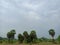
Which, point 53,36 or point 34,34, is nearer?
point 34,34

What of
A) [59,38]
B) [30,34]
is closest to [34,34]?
[30,34]

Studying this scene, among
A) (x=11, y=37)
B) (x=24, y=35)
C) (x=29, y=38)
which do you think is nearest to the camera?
(x=29, y=38)

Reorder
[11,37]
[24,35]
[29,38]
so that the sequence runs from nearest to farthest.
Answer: [29,38] < [24,35] < [11,37]

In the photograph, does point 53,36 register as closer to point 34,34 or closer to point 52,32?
point 52,32

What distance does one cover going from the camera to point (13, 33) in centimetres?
5109

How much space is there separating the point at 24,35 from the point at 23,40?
1.62 metres

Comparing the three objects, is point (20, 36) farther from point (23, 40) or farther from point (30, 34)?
point (30, 34)

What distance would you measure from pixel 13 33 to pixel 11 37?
1453 millimetres

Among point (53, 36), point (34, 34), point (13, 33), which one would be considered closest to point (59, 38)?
point (53, 36)

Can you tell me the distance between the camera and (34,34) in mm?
43875

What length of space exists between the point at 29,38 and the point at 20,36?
241 inches

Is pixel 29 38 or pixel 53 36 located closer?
pixel 29 38

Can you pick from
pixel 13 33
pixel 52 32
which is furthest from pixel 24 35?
pixel 52 32

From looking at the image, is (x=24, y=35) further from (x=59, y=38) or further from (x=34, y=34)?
(x=59, y=38)
